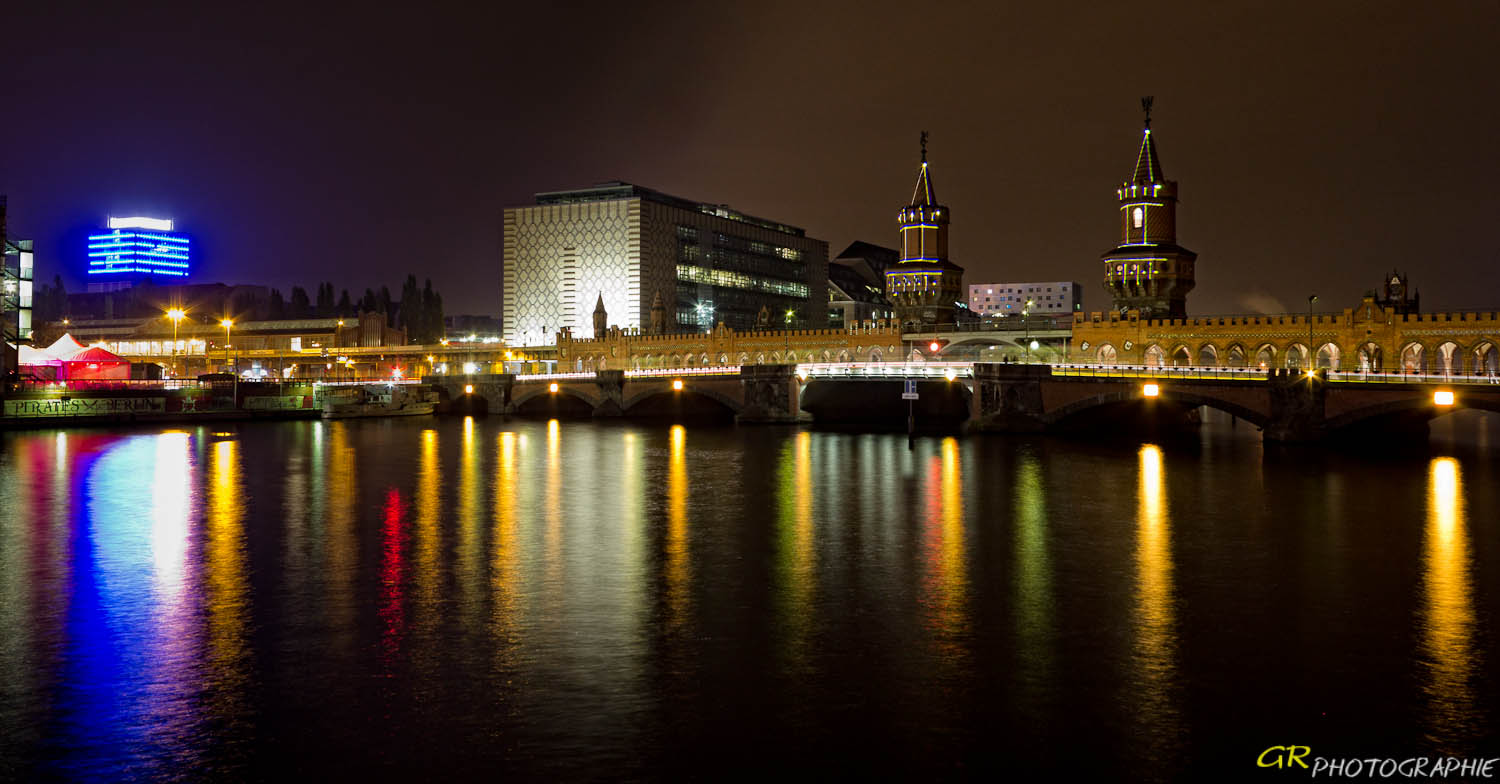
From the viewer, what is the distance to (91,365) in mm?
109312

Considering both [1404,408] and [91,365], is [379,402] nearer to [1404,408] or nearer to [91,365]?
[91,365]

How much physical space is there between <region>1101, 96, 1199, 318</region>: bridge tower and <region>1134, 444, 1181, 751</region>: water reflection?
65598 millimetres

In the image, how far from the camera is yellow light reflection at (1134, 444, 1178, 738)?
16562 mm

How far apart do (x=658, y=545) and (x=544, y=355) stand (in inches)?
4952

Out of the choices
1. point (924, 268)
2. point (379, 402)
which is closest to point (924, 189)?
point (924, 268)

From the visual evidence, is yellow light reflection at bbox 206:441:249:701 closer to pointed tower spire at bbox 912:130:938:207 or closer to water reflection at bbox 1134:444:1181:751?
water reflection at bbox 1134:444:1181:751

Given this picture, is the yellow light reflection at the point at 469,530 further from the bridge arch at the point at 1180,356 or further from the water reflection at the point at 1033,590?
the bridge arch at the point at 1180,356

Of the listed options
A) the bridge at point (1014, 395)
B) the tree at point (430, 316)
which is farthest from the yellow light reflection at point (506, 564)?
the tree at point (430, 316)

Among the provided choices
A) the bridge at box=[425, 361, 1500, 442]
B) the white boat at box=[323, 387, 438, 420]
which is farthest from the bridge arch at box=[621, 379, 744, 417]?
the white boat at box=[323, 387, 438, 420]

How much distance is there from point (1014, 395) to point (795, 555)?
2056 inches

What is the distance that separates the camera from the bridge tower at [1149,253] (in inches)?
3922

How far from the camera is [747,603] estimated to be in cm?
2338

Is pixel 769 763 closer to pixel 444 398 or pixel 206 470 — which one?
pixel 206 470

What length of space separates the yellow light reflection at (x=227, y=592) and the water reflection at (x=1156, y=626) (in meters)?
13.4
